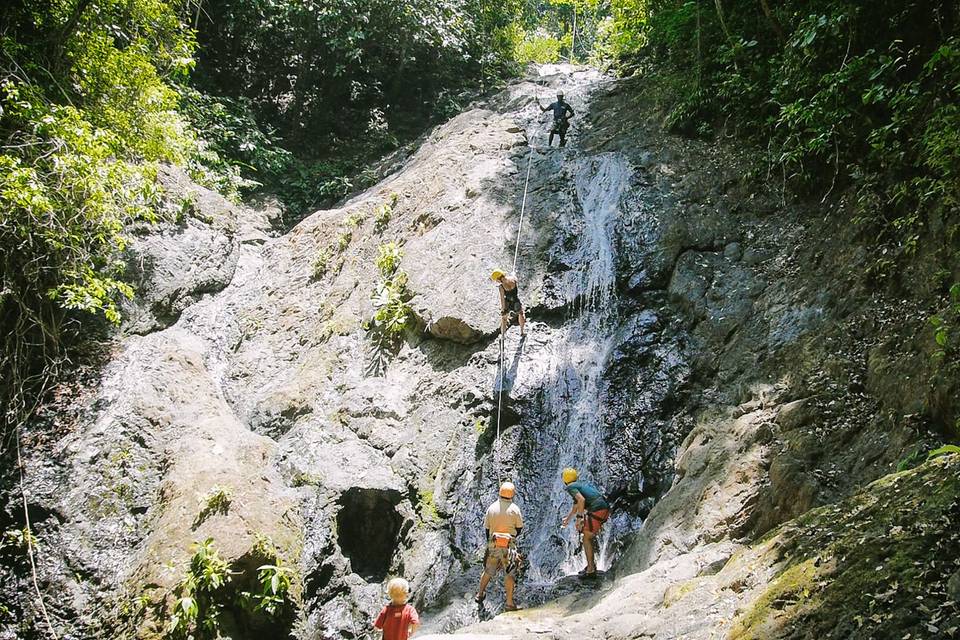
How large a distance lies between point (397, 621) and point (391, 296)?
686 cm

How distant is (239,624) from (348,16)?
664 inches

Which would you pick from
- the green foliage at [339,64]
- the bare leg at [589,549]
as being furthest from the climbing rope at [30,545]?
the green foliage at [339,64]

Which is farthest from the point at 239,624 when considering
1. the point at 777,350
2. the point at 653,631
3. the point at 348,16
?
the point at 348,16

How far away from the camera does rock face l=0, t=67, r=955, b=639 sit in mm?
6559

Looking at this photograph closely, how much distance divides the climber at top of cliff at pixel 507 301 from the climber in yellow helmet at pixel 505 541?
354 cm

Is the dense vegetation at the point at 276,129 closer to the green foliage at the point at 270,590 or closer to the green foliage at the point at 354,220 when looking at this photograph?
the green foliage at the point at 354,220

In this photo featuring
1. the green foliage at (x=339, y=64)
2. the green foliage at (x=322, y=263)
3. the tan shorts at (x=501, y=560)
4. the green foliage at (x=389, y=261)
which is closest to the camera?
the tan shorts at (x=501, y=560)

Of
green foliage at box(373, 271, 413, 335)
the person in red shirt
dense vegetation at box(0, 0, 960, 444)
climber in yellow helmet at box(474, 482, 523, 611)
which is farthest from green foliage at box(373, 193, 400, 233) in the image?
the person in red shirt

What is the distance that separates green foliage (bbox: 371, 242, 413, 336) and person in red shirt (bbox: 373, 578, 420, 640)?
6015 mm

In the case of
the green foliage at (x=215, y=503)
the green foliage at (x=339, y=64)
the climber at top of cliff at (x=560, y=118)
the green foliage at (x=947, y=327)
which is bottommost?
the green foliage at (x=215, y=503)

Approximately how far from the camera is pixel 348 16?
62.0 feet

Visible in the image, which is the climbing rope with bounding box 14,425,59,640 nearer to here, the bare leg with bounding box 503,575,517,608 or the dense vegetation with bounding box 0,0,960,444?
the dense vegetation with bounding box 0,0,960,444

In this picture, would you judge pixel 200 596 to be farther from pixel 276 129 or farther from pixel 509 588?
pixel 276 129

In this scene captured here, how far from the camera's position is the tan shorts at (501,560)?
280 inches
